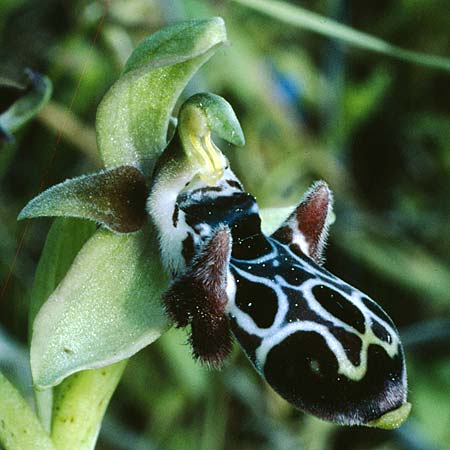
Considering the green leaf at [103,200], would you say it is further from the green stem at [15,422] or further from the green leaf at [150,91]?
the green stem at [15,422]

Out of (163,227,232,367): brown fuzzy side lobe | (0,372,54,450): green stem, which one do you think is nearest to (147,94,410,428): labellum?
(163,227,232,367): brown fuzzy side lobe

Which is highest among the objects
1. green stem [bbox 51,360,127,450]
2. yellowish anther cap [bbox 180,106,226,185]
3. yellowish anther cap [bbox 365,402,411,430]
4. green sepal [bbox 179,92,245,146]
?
green sepal [bbox 179,92,245,146]

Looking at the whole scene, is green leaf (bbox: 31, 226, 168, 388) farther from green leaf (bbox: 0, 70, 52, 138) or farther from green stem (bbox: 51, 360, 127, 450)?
green leaf (bbox: 0, 70, 52, 138)

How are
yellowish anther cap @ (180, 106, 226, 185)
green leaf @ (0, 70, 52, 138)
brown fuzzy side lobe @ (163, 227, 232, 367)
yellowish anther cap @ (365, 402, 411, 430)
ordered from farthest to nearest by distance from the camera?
green leaf @ (0, 70, 52, 138) → yellowish anther cap @ (180, 106, 226, 185) → brown fuzzy side lobe @ (163, 227, 232, 367) → yellowish anther cap @ (365, 402, 411, 430)

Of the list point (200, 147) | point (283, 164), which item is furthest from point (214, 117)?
point (283, 164)

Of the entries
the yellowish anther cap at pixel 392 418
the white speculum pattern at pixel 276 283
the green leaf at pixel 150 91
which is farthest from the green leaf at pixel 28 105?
the yellowish anther cap at pixel 392 418

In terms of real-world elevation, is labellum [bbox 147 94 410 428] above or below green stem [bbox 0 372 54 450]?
above

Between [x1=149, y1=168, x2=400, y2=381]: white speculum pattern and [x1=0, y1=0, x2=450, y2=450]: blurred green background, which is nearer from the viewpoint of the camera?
[x1=149, y1=168, x2=400, y2=381]: white speculum pattern

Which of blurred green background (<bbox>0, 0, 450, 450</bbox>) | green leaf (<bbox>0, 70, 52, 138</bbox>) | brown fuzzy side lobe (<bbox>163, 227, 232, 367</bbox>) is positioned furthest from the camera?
blurred green background (<bbox>0, 0, 450, 450</bbox>)
